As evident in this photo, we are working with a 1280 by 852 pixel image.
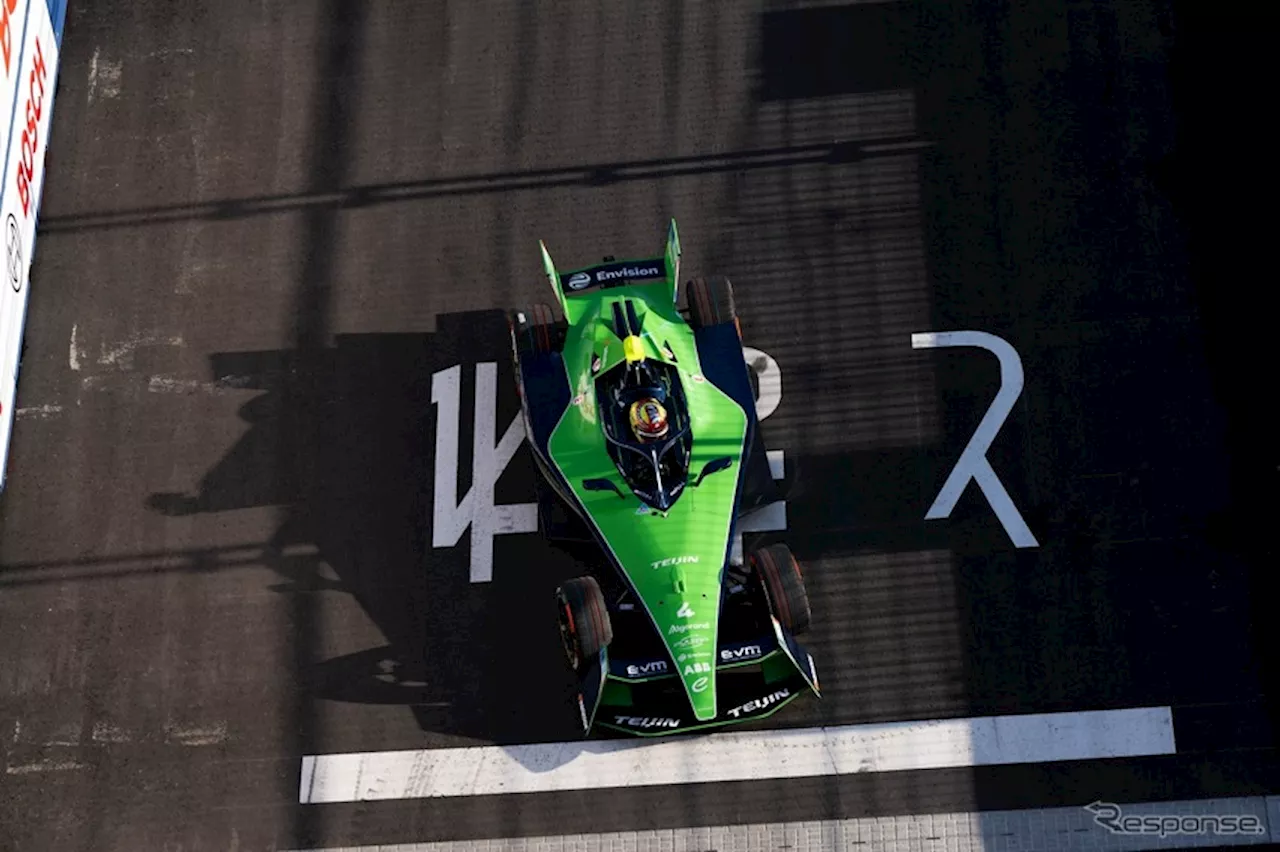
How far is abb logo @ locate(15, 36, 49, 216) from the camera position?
16.8 m

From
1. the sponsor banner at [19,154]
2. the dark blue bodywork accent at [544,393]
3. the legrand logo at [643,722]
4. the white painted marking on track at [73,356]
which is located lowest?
the legrand logo at [643,722]

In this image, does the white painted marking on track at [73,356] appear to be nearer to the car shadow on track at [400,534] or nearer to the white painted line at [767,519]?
the car shadow on track at [400,534]

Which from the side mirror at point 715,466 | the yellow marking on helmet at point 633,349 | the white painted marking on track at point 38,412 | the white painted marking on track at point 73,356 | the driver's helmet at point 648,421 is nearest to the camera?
the driver's helmet at point 648,421

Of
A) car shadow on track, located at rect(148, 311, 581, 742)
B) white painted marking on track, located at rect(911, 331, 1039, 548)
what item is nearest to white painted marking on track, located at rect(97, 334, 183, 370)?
car shadow on track, located at rect(148, 311, 581, 742)

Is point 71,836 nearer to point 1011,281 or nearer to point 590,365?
point 590,365

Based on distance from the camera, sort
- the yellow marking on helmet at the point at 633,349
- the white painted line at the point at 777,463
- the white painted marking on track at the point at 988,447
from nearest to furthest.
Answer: the yellow marking on helmet at the point at 633,349 < the white painted marking on track at the point at 988,447 < the white painted line at the point at 777,463

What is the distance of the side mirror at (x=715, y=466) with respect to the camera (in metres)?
14.1

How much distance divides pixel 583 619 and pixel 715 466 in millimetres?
2012

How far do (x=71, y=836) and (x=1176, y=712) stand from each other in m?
11.1

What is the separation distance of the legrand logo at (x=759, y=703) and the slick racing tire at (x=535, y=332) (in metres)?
4.26

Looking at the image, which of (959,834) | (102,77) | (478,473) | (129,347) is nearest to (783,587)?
(959,834)

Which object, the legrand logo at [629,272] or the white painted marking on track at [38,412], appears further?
the white painted marking on track at [38,412]

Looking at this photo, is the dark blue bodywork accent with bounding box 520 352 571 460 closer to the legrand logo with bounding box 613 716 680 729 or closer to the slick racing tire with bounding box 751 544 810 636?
the slick racing tire with bounding box 751 544 810 636

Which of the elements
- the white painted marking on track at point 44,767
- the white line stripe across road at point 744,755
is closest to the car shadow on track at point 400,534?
the white line stripe across road at point 744,755
